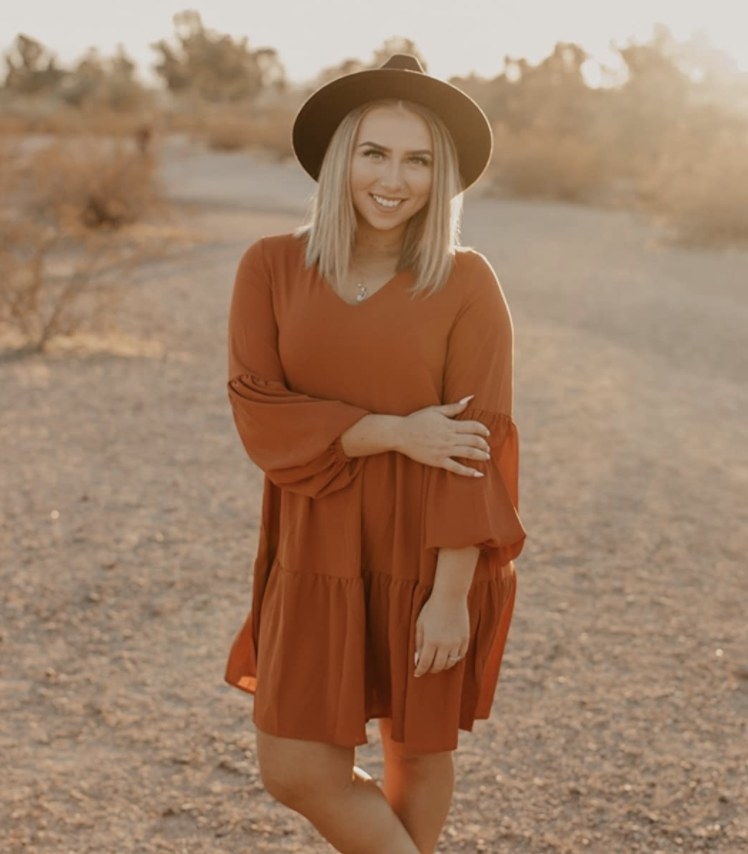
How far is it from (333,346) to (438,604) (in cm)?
52

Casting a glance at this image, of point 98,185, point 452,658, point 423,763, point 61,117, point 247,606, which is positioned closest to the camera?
point 452,658

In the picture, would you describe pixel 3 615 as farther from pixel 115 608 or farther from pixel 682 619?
pixel 682 619

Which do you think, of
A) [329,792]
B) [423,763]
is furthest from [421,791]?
[329,792]

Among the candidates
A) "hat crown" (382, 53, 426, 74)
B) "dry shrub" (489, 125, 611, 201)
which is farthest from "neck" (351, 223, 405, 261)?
"dry shrub" (489, 125, 611, 201)

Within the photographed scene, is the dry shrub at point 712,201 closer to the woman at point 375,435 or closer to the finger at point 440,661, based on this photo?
the woman at point 375,435

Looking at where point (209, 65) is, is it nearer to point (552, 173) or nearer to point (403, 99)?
point (552, 173)

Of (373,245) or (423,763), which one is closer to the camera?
(373,245)

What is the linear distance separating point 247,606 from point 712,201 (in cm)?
1410

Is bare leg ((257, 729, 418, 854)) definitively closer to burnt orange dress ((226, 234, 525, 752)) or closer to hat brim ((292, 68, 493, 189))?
burnt orange dress ((226, 234, 525, 752))

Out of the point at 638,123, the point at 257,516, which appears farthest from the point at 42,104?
the point at 257,516

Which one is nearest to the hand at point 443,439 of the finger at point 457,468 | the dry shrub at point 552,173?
the finger at point 457,468

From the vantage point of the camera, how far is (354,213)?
2285mm

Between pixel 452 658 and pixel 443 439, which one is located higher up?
pixel 443 439

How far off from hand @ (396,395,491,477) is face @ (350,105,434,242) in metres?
0.37
